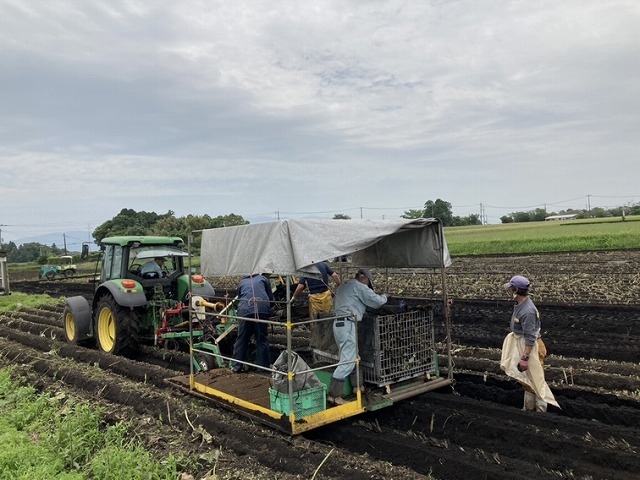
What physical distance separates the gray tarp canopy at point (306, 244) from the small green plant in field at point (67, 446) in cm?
196

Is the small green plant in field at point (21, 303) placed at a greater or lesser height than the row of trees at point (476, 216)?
lesser

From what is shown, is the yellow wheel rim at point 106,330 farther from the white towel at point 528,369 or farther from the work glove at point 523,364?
the work glove at point 523,364

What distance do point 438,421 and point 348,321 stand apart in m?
1.45

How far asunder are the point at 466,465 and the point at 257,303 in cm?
325

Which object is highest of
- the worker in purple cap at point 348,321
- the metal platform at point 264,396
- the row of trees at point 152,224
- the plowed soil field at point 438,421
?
the row of trees at point 152,224

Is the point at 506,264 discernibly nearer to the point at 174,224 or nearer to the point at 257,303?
the point at 257,303

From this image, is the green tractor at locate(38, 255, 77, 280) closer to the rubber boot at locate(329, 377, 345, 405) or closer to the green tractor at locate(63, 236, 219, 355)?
the green tractor at locate(63, 236, 219, 355)

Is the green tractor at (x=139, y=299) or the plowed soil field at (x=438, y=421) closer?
the plowed soil field at (x=438, y=421)

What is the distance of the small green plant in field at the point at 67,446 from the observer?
419 cm

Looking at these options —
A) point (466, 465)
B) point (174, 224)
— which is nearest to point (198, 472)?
point (466, 465)

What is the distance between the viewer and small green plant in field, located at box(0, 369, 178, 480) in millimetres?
4191

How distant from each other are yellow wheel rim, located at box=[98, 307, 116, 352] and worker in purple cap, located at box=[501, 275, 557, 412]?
6.78m

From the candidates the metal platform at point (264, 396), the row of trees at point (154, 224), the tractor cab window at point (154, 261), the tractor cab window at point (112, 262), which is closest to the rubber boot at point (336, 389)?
the metal platform at point (264, 396)

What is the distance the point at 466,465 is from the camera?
13.8 ft
